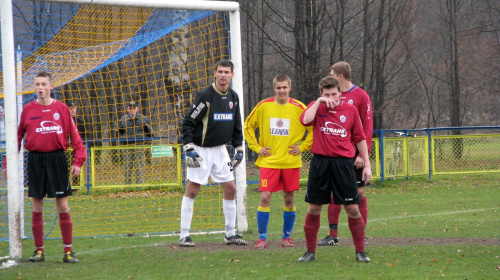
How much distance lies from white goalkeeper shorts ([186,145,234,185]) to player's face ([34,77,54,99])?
184 cm

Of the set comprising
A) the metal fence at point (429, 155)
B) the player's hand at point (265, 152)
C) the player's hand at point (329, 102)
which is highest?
the player's hand at point (329, 102)

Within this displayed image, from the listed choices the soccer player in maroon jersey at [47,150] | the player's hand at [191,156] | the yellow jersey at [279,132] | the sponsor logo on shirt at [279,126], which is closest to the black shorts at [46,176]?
the soccer player in maroon jersey at [47,150]

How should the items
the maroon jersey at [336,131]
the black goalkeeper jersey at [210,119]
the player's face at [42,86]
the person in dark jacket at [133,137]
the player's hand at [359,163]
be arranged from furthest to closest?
1. the person in dark jacket at [133,137]
2. the black goalkeeper jersey at [210,119]
3. the player's hand at [359,163]
4. the player's face at [42,86]
5. the maroon jersey at [336,131]

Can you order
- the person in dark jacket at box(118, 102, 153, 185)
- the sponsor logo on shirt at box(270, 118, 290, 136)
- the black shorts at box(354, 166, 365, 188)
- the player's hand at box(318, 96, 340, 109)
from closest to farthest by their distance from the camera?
the player's hand at box(318, 96, 340, 109), the black shorts at box(354, 166, 365, 188), the sponsor logo on shirt at box(270, 118, 290, 136), the person in dark jacket at box(118, 102, 153, 185)

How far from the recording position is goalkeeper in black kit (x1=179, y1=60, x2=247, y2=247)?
7.28m

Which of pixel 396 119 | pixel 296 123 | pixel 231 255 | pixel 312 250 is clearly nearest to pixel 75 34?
pixel 296 123

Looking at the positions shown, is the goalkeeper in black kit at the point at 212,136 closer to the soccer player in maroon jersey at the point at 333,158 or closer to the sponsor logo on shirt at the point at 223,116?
the sponsor logo on shirt at the point at 223,116

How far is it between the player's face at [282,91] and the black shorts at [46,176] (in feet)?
8.43

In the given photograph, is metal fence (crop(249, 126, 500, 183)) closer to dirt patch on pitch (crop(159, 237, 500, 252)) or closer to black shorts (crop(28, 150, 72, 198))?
dirt patch on pitch (crop(159, 237, 500, 252))

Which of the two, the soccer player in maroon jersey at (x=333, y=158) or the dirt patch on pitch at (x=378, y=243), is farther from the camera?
the dirt patch on pitch at (x=378, y=243)

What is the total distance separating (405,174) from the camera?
16891 millimetres

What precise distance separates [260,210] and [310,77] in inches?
452

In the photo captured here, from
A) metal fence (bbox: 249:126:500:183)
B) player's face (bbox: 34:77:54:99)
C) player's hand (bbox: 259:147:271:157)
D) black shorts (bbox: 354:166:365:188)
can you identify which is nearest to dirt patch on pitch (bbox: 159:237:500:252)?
black shorts (bbox: 354:166:365:188)

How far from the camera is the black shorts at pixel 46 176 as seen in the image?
253 inches
